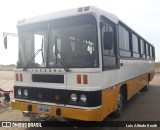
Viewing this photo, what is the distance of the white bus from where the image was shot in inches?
229

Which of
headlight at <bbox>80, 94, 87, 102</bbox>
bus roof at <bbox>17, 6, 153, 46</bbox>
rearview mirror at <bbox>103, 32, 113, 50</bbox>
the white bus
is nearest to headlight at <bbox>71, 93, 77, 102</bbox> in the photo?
the white bus

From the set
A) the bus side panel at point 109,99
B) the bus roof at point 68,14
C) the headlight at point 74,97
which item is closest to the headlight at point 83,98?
the headlight at point 74,97

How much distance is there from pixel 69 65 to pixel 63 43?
25.7 inches

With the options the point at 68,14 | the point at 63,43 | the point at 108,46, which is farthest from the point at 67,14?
the point at 108,46

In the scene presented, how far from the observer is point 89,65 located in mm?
5805

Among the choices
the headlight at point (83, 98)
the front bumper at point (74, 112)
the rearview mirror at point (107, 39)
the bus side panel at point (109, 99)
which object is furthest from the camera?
the bus side panel at point (109, 99)

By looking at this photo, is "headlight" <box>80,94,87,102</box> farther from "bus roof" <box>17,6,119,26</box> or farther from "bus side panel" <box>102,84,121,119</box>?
"bus roof" <box>17,6,119,26</box>

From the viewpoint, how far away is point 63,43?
6.32 metres

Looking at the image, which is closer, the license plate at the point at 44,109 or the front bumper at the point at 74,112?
the front bumper at the point at 74,112

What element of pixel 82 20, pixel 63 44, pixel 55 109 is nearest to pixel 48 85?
pixel 55 109

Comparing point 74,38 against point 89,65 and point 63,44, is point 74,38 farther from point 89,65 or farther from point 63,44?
point 89,65

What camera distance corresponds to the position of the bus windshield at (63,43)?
5.91m

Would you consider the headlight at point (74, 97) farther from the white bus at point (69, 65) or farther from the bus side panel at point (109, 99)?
the bus side panel at point (109, 99)

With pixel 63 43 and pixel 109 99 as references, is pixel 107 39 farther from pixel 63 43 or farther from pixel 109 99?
pixel 109 99
